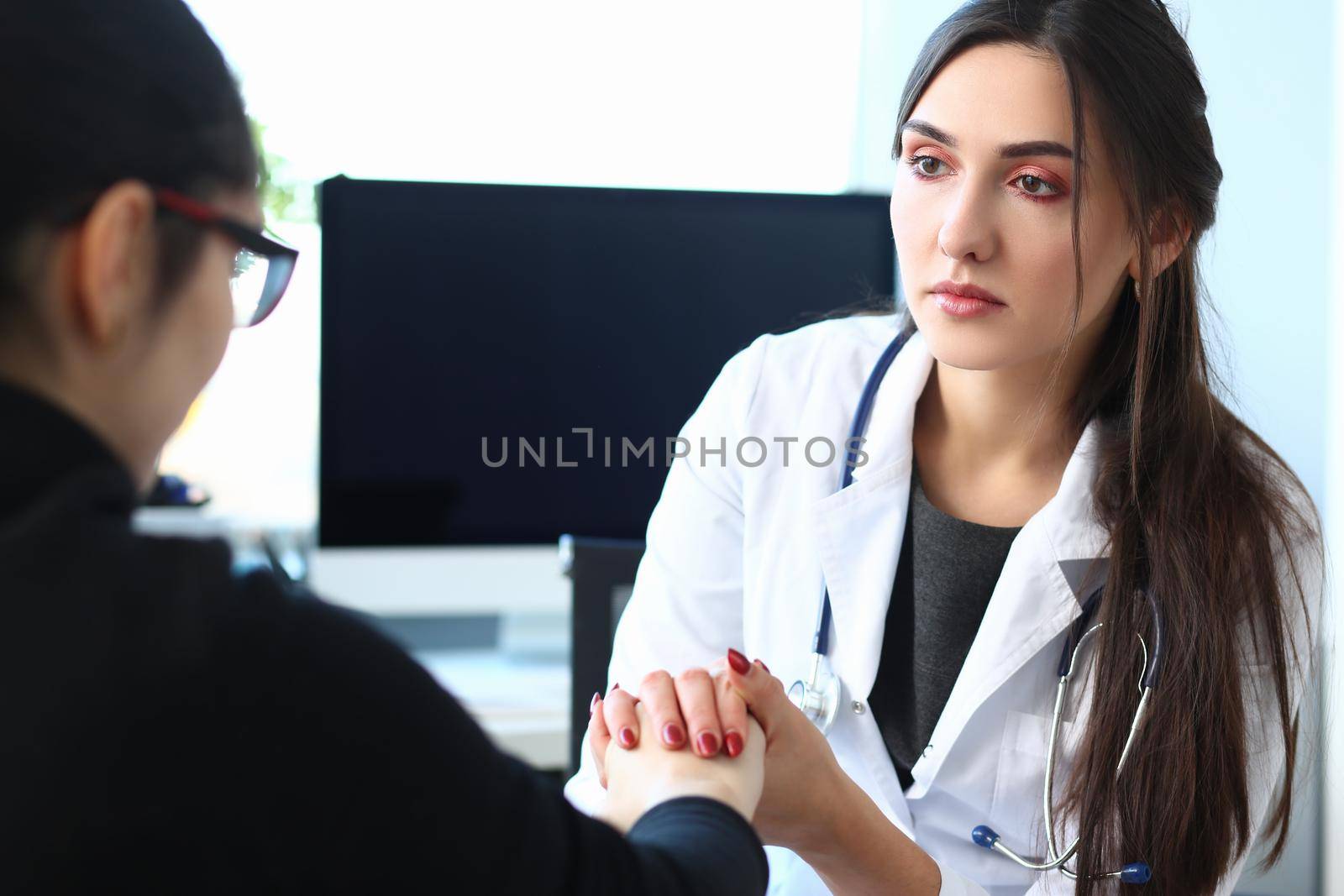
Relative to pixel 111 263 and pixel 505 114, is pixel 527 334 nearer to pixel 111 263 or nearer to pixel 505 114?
pixel 505 114

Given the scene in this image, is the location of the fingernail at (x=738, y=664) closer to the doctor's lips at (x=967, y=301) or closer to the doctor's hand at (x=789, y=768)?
the doctor's hand at (x=789, y=768)

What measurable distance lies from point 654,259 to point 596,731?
100cm

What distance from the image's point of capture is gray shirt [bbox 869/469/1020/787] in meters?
1.17

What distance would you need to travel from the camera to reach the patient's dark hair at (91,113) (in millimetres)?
492

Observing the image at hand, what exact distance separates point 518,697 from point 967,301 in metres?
0.93

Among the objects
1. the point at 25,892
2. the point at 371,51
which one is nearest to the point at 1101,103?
the point at 25,892

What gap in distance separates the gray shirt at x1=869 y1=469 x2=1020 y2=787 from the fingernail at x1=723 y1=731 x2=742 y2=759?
0.36 m

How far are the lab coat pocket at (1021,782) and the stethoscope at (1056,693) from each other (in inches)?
0.7

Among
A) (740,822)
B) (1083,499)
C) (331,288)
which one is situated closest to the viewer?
(740,822)

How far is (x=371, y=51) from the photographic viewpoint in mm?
2271

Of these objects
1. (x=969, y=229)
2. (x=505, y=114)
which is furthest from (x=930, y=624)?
(x=505, y=114)

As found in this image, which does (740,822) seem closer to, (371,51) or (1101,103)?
(1101,103)

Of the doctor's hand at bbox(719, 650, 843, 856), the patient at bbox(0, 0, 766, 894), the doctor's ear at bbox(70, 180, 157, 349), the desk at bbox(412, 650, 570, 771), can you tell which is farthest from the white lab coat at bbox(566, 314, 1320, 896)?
the doctor's ear at bbox(70, 180, 157, 349)

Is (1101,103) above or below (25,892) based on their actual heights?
above
